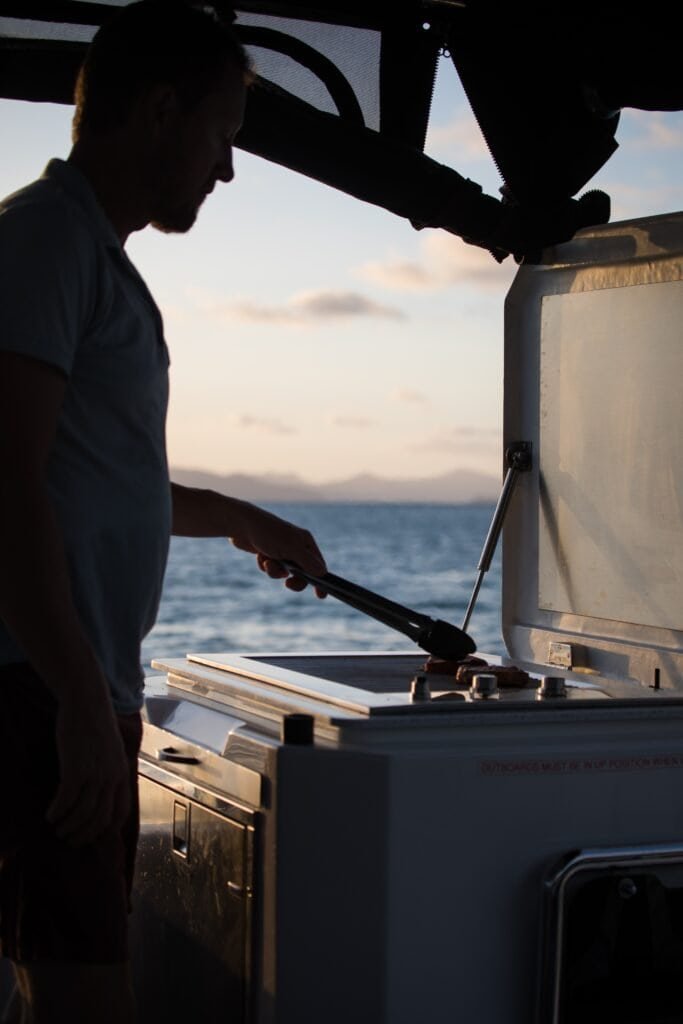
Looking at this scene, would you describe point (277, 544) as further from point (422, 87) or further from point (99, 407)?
point (422, 87)

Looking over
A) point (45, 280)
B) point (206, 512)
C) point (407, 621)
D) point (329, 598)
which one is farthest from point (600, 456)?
point (329, 598)

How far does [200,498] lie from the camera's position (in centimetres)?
224

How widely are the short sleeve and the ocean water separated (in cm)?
1830

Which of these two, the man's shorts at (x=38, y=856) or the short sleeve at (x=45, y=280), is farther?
the man's shorts at (x=38, y=856)

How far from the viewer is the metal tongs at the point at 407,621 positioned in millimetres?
2377

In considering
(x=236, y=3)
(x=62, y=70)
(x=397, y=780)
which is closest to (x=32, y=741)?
(x=397, y=780)

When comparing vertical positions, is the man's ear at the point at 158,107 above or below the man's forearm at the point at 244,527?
above

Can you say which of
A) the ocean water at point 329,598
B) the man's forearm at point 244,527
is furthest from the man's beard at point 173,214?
the ocean water at point 329,598

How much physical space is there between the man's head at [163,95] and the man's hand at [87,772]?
63cm

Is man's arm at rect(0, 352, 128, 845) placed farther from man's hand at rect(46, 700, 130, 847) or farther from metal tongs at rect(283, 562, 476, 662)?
metal tongs at rect(283, 562, 476, 662)

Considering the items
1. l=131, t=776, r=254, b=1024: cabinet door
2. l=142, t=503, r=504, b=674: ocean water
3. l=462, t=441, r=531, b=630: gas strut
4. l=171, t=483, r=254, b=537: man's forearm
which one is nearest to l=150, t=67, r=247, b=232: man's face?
l=171, t=483, r=254, b=537: man's forearm

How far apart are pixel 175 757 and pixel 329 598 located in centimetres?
2522

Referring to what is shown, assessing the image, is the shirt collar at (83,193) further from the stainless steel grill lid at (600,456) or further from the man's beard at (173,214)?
the stainless steel grill lid at (600,456)

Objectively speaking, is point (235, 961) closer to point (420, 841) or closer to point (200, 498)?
point (420, 841)
